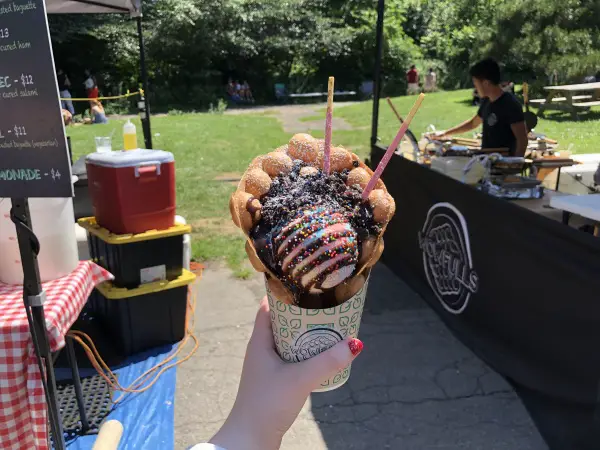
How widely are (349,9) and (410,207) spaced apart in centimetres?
2456

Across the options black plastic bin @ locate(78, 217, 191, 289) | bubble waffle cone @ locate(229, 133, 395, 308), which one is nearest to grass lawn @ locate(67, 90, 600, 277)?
black plastic bin @ locate(78, 217, 191, 289)

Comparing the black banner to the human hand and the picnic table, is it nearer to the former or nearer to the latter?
the picnic table

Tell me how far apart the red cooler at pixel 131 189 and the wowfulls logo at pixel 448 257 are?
2.16m

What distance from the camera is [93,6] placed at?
4953 millimetres

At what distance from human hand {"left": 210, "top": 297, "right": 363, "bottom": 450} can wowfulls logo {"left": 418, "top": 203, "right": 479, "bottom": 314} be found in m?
2.72

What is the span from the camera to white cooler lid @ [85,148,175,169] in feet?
10.4

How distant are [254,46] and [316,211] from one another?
24.5m

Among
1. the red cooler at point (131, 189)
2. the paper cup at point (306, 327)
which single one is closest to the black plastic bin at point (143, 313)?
the red cooler at point (131, 189)

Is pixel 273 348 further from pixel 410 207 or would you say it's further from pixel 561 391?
pixel 410 207

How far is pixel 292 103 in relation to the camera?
23.8m

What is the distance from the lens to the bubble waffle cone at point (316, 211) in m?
1.37

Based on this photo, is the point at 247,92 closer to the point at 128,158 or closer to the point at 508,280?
the point at 128,158

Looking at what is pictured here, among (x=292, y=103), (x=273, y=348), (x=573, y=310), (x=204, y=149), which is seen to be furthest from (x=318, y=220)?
(x=292, y=103)

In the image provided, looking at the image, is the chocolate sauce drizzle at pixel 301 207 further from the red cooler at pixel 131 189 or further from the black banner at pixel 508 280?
the red cooler at pixel 131 189
